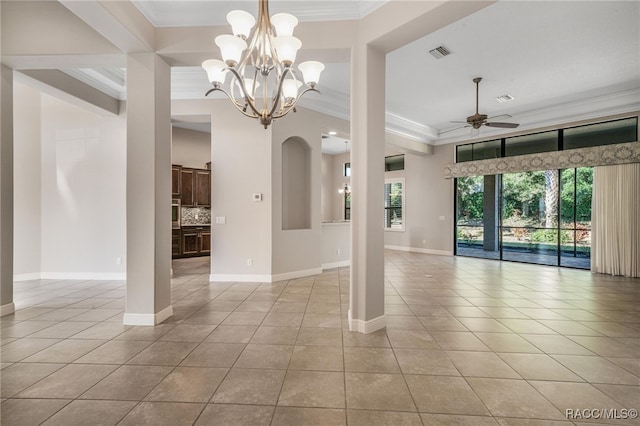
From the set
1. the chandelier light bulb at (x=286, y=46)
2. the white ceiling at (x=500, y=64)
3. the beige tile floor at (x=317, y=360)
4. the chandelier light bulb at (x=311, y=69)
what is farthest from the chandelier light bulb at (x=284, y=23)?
the beige tile floor at (x=317, y=360)

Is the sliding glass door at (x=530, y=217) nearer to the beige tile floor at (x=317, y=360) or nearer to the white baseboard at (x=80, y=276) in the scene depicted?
the beige tile floor at (x=317, y=360)

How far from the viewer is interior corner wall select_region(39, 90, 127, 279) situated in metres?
5.30

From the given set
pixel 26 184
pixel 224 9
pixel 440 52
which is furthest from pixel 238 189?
pixel 26 184

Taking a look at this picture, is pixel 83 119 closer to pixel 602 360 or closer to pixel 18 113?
pixel 18 113

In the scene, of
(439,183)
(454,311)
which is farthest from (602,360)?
(439,183)

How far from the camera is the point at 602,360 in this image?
7.87 feet

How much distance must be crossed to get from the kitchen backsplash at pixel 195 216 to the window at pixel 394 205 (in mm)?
5840

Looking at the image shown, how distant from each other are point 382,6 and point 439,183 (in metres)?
6.66

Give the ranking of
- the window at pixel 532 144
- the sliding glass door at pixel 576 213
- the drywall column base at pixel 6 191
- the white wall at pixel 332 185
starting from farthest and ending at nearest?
1. the white wall at pixel 332 185
2. the window at pixel 532 144
3. the sliding glass door at pixel 576 213
4. the drywall column base at pixel 6 191

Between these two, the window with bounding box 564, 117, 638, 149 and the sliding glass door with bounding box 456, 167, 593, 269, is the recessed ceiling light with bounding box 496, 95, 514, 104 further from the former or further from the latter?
the sliding glass door with bounding box 456, 167, 593, 269

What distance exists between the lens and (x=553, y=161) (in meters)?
6.36

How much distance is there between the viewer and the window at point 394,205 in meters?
9.74

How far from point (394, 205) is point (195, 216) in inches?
259

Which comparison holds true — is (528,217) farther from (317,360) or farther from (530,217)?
(317,360)
